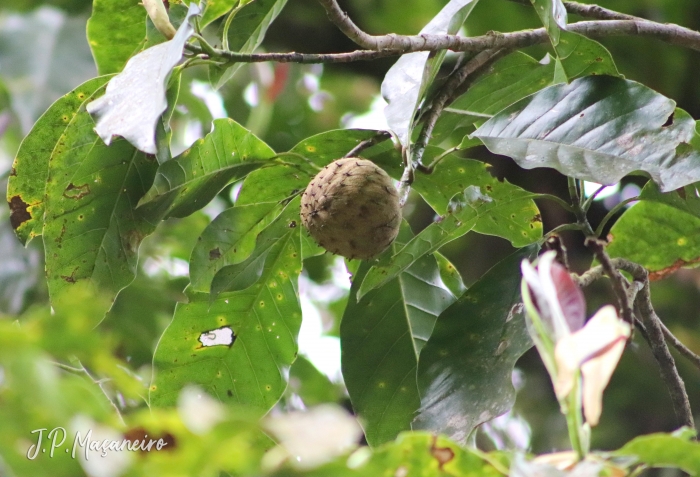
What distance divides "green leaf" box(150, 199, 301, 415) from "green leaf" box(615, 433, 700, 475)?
89 cm

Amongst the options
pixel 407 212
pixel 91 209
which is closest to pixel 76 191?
pixel 91 209

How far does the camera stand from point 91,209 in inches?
52.7

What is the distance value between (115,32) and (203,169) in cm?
30

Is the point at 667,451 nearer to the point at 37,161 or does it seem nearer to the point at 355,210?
the point at 355,210

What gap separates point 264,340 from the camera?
1.55m

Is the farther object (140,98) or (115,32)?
(115,32)

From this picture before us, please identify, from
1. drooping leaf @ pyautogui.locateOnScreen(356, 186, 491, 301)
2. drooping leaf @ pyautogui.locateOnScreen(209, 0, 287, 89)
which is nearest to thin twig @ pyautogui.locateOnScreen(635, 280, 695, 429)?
drooping leaf @ pyautogui.locateOnScreen(356, 186, 491, 301)

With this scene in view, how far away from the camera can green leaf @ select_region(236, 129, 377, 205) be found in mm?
1477

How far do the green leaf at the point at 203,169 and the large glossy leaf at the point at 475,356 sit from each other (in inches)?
16.3

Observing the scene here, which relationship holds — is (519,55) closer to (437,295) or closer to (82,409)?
(437,295)

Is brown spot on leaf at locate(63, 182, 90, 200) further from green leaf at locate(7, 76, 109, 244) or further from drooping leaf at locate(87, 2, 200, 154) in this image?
drooping leaf at locate(87, 2, 200, 154)

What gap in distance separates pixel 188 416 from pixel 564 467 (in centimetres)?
34

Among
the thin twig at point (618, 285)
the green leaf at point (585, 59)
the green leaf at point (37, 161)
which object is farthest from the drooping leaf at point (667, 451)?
the green leaf at point (37, 161)

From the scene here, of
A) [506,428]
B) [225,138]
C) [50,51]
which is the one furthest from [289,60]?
[506,428]
